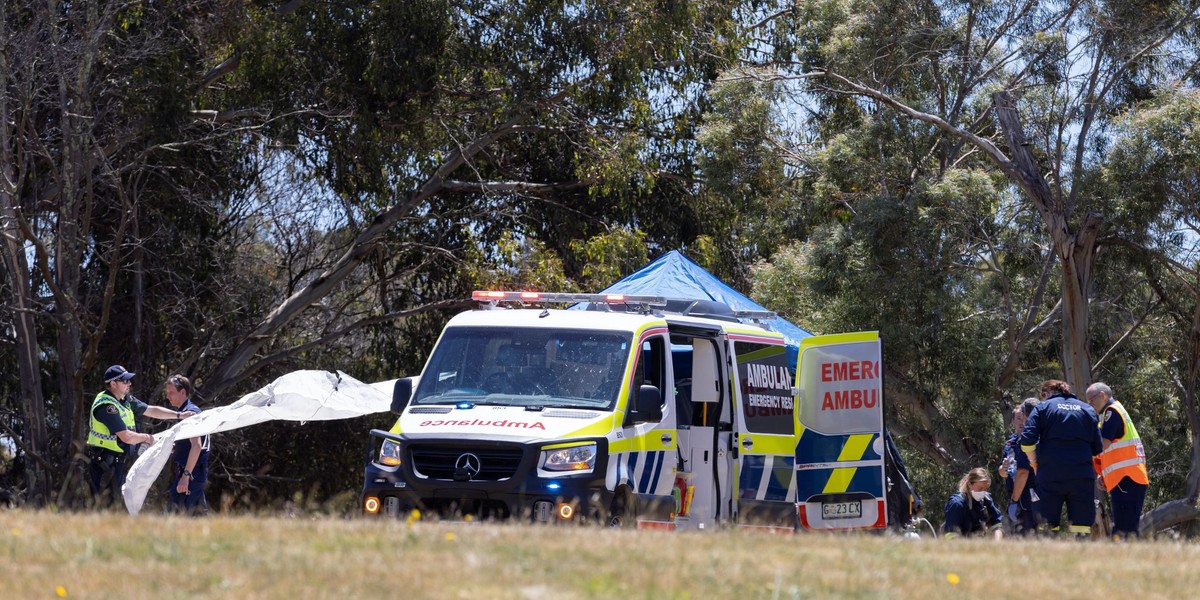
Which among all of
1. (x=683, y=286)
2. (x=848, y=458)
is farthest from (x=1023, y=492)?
(x=683, y=286)

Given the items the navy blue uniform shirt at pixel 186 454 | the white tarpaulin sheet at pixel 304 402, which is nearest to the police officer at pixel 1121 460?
the white tarpaulin sheet at pixel 304 402

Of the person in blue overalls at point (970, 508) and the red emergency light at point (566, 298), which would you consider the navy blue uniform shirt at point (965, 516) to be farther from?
the red emergency light at point (566, 298)

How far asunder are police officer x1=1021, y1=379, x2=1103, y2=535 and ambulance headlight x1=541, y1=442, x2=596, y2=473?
4.04m

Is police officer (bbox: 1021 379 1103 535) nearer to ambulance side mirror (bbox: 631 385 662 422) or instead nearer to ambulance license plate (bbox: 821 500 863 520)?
ambulance license plate (bbox: 821 500 863 520)

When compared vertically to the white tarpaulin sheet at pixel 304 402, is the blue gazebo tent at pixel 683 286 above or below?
above

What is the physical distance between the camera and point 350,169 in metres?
22.6

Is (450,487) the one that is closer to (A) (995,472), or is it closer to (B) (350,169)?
(B) (350,169)

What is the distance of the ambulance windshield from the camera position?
10.8 metres

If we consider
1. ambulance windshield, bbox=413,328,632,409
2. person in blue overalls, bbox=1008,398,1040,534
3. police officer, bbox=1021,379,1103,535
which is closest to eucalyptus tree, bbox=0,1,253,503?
ambulance windshield, bbox=413,328,632,409

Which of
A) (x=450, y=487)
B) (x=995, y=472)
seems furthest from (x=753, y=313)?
(x=995, y=472)

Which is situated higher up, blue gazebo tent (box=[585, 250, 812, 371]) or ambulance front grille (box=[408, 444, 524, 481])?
blue gazebo tent (box=[585, 250, 812, 371])

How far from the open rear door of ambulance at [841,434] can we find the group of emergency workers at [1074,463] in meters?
1.20

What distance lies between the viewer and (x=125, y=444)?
41.4ft

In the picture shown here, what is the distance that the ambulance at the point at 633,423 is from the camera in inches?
403
